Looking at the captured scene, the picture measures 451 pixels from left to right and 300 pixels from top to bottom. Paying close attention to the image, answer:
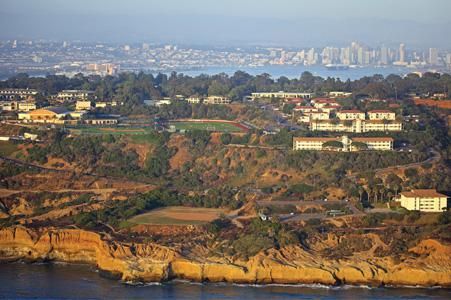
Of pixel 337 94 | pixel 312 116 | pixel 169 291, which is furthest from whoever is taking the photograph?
pixel 337 94

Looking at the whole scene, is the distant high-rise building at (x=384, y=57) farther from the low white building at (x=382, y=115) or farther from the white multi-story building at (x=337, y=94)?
the low white building at (x=382, y=115)

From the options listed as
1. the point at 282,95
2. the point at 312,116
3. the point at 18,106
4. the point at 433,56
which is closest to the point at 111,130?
the point at 18,106

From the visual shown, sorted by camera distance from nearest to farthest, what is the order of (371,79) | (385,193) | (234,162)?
(385,193) < (234,162) < (371,79)

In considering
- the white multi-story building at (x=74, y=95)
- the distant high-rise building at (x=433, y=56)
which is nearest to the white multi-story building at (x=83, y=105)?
the white multi-story building at (x=74, y=95)

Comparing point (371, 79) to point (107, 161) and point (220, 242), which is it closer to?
point (107, 161)

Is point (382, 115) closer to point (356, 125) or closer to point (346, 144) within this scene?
point (356, 125)

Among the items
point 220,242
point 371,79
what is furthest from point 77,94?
point 220,242

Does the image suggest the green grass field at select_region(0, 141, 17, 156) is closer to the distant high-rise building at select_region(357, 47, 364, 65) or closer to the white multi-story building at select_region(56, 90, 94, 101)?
the white multi-story building at select_region(56, 90, 94, 101)
